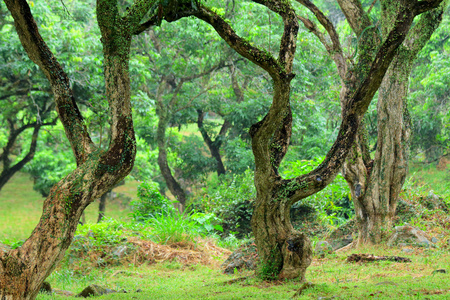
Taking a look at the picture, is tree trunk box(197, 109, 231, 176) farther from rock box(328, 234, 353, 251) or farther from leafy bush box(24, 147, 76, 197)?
rock box(328, 234, 353, 251)

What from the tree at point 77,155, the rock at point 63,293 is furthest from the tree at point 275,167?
the rock at point 63,293

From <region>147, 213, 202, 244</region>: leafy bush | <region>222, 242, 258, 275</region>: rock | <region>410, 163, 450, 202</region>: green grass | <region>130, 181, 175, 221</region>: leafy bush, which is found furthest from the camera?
<region>410, 163, 450, 202</region>: green grass

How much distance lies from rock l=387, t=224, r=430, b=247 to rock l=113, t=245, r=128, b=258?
4239 millimetres

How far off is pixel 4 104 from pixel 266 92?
28.8 feet

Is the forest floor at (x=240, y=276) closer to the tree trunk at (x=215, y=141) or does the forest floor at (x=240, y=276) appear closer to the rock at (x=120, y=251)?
the rock at (x=120, y=251)

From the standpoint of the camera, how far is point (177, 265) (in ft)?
21.8

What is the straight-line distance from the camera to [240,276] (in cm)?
520

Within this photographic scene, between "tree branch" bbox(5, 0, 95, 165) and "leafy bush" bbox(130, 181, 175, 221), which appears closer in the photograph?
"tree branch" bbox(5, 0, 95, 165)

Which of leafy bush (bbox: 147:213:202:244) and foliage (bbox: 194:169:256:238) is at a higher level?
foliage (bbox: 194:169:256:238)

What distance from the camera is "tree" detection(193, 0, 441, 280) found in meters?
4.22

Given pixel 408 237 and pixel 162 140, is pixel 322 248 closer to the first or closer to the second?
pixel 408 237

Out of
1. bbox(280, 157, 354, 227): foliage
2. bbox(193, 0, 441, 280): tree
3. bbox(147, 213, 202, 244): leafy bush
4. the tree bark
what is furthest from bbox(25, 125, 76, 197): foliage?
bbox(193, 0, 441, 280): tree

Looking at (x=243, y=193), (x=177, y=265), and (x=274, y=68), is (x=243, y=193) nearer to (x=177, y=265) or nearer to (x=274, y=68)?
(x=177, y=265)

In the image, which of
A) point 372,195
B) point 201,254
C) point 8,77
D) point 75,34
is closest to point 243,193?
point 201,254
